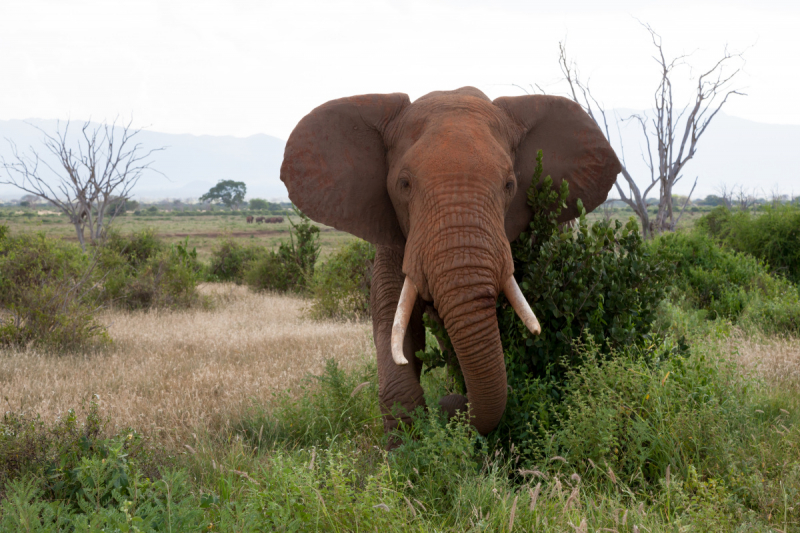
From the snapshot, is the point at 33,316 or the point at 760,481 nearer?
the point at 760,481

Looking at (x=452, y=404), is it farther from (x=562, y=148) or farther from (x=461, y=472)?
(x=562, y=148)

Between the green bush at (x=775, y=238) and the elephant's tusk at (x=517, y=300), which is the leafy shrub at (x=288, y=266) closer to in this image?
the green bush at (x=775, y=238)

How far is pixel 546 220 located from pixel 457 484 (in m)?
2.08

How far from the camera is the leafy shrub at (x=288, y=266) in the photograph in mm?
15844

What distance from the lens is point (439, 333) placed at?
440 centimetres

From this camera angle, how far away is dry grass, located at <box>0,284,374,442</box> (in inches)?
216

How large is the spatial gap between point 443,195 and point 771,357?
4.59 meters

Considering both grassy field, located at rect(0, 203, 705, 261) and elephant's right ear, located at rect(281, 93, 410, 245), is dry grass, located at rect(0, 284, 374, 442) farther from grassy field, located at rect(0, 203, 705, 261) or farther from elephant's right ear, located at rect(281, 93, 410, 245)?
grassy field, located at rect(0, 203, 705, 261)

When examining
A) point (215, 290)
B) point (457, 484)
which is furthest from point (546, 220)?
point (215, 290)

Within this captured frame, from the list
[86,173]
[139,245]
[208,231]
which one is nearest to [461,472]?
[86,173]

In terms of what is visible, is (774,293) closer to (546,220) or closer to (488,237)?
(546,220)

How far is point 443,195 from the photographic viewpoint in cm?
371

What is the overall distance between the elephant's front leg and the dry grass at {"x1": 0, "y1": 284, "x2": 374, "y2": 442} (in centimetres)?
160

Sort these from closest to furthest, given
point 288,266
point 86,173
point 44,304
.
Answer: point 44,304 < point 86,173 < point 288,266
